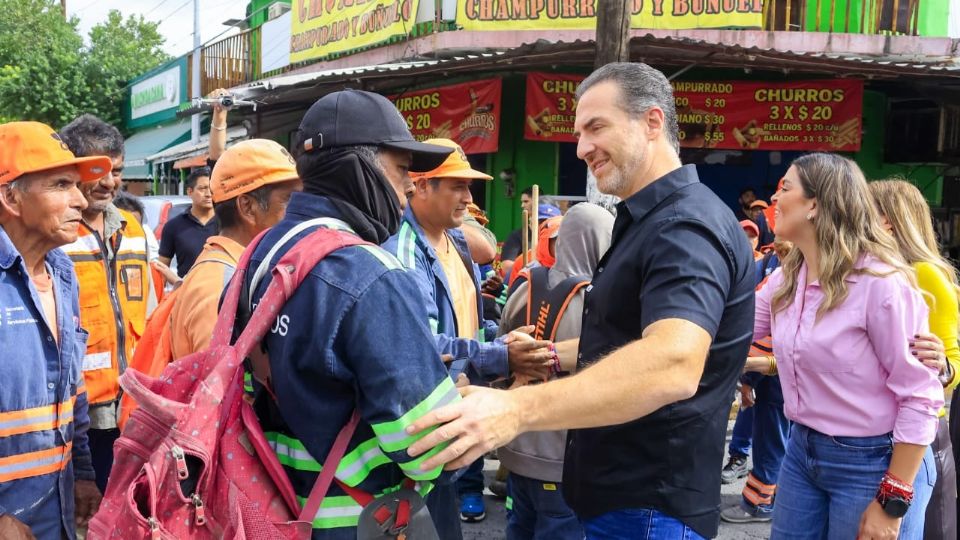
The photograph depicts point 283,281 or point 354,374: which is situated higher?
point 283,281

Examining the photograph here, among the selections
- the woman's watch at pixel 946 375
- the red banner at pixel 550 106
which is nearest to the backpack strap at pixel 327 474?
the woman's watch at pixel 946 375

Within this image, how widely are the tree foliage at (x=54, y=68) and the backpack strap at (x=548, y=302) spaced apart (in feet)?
93.2

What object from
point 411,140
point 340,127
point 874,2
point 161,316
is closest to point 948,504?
point 411,140

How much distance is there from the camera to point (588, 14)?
11.6 meters

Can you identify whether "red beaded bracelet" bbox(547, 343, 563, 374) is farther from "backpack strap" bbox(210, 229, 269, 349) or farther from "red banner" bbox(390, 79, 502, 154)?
"red banner" bbox(390, 79, 502, 154)

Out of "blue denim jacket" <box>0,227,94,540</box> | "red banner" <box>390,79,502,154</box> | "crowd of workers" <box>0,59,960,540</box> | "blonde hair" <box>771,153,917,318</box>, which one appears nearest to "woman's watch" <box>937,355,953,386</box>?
"crowd of workers" <box>0,59,960,540</box>

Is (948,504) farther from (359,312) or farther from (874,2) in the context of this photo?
(874,2)

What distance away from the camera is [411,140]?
2113mm

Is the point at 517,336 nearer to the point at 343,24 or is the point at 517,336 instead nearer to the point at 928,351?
the point at 928,351

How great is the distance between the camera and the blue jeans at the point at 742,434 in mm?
6133

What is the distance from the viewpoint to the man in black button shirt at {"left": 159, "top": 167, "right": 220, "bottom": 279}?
6.33 meters

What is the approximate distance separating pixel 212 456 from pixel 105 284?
8.22ft

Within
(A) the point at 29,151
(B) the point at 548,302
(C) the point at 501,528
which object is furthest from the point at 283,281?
(C) the point at 501,528

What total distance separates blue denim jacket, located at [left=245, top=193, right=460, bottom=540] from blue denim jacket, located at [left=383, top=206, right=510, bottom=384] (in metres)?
0.67
